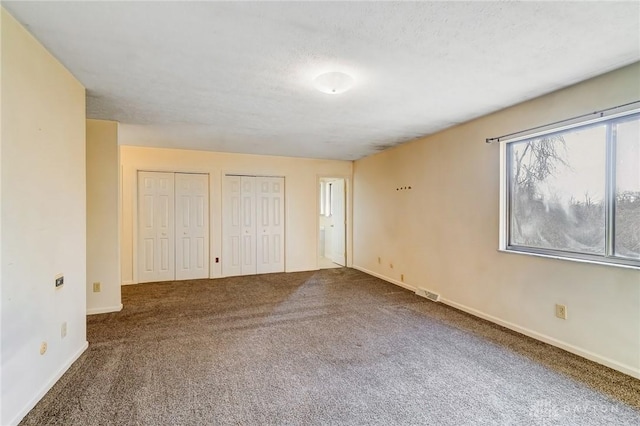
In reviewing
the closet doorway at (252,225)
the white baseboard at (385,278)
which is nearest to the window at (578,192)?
the white baseboard at (385,278)

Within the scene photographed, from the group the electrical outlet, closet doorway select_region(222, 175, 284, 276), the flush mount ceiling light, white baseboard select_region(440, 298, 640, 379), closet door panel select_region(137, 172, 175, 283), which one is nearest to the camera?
white baseboard select_region(440, 298, 640, 379)

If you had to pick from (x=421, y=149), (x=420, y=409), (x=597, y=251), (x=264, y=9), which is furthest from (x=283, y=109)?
(x=597, y=251)

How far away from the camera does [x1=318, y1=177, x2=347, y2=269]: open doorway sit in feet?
22.1

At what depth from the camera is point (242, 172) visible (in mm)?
5750

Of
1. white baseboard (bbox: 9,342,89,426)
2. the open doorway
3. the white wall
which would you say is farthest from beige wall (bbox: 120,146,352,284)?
white baseboard (bbox: 9,342,89,426)

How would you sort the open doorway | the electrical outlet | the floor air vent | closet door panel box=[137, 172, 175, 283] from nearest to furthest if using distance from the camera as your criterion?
the electrical outlet < the floor air vent < closet door panel box=[137, 172, 175, 283] < the open doorway

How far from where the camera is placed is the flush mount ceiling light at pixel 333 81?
2375mm

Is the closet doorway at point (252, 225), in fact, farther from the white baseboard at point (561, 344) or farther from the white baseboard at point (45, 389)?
the white baseboard at point (561, 344)

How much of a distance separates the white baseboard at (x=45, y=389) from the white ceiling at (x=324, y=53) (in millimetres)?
2278

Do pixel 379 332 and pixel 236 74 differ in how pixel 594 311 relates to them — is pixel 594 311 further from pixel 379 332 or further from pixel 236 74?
pixel 236 74

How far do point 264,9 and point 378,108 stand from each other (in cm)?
184

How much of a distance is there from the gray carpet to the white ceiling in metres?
2.31

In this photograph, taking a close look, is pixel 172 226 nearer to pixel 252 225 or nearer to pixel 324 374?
pixel 252 225

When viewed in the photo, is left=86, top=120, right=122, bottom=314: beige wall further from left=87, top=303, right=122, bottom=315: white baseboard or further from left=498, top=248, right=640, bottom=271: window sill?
left=498, top=248, right=640, bottom=271: window sill
